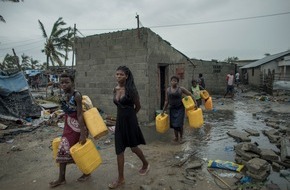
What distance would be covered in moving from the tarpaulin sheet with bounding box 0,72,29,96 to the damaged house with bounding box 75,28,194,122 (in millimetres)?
2086

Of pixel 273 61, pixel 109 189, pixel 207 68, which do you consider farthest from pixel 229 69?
pixel 109 189

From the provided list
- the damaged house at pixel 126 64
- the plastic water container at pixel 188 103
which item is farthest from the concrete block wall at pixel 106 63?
the plastic water container at pixel 188 103

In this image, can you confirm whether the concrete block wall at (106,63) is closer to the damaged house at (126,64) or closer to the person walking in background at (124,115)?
the damaged house at (126,64)

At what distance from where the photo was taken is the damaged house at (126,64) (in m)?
7.86

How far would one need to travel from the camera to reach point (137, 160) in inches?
177

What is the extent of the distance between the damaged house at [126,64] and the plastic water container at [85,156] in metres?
4.71

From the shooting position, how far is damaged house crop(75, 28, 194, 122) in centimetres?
786

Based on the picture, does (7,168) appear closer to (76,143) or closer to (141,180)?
(76,143)

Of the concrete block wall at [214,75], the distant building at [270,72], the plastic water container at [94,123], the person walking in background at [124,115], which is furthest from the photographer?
the concrete block wall at [214,75]

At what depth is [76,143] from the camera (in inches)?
130

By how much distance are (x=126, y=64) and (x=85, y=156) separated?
544 centimetres

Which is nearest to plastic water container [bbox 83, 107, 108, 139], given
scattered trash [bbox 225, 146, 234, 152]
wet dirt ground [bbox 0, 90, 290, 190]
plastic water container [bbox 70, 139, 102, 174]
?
plastic water container [bbox 70, 139, 102, 174]

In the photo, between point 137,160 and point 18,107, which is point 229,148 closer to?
point 137,160

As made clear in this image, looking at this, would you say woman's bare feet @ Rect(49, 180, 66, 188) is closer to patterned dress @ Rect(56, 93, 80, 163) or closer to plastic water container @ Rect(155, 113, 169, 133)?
patterned dress @ Rect(56, 93, 80, 163)
